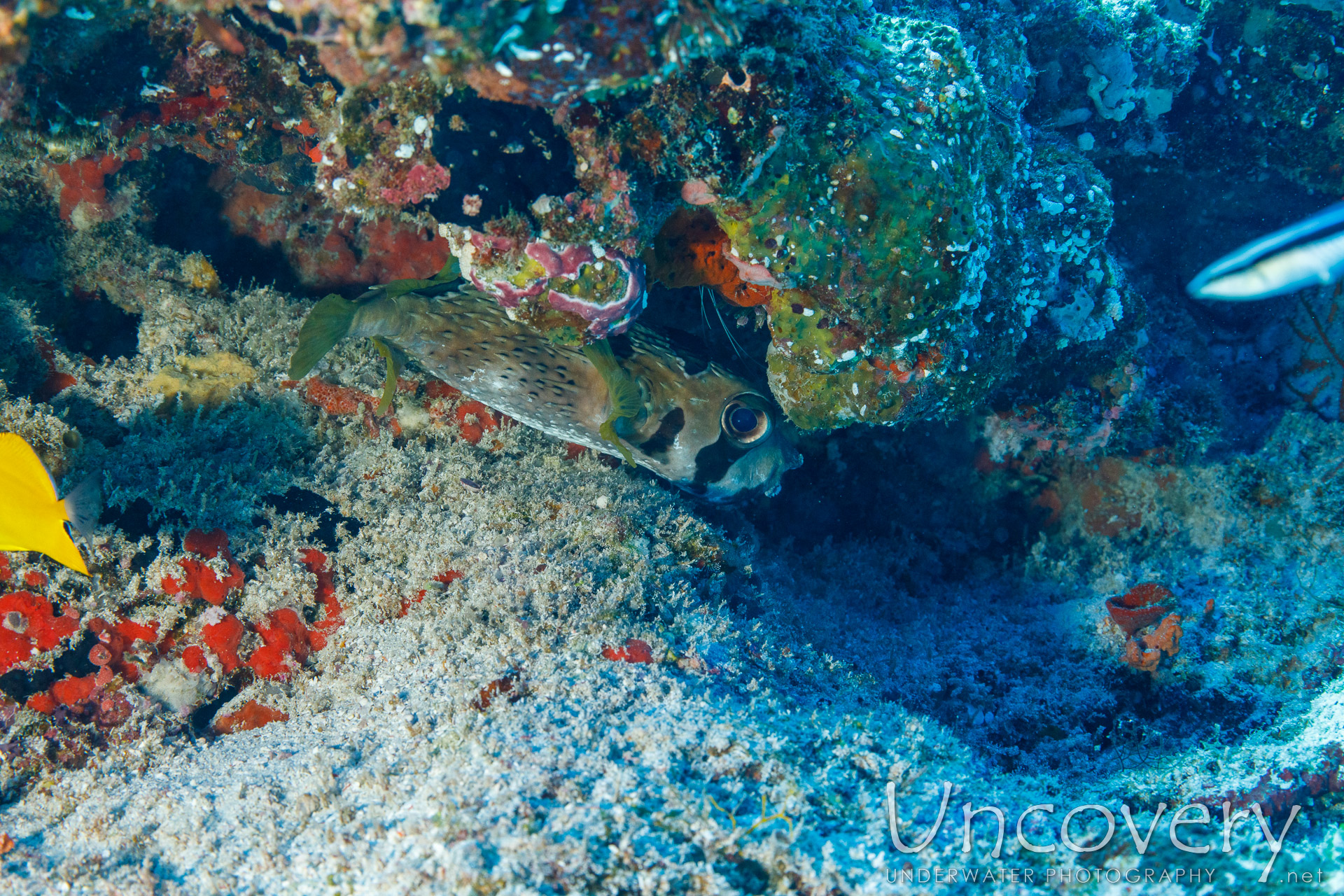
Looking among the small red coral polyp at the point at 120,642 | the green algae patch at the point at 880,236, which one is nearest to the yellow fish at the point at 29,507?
the small red coral polyp at the point at 120,642

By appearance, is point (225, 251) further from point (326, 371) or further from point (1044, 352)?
point (1044, 352)

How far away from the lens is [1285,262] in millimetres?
3209

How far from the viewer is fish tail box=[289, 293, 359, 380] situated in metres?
3.21

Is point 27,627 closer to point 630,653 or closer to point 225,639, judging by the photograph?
point 225,639

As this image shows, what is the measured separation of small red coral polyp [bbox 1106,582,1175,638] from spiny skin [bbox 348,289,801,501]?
256 centimetres

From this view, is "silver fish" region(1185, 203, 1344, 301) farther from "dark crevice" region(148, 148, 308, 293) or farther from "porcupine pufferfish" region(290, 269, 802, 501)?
"dark crevice" region(148, 148, 308, 293)

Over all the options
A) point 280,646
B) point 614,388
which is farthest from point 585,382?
point 280,646

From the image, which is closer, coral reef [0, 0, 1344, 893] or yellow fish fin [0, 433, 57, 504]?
coral reef [0, 0, 1344, 893]

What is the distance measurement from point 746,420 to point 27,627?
418 cm

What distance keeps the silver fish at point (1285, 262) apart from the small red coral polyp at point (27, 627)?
257 inches

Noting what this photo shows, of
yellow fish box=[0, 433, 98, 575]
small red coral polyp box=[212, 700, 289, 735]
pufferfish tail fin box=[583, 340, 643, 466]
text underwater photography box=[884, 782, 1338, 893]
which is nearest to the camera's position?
text underwater photography box=[884, 782, 1338, 893]

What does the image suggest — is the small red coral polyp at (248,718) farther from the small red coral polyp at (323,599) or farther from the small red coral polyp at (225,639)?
the small red coral polyp at (323,599)

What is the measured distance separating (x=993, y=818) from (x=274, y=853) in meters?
2.77

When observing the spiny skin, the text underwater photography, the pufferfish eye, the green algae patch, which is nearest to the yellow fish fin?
the spiny skin
